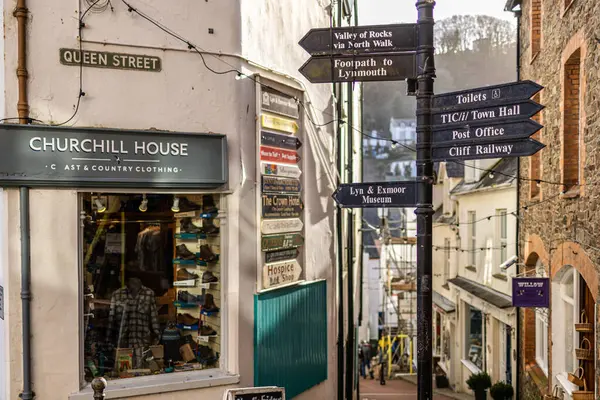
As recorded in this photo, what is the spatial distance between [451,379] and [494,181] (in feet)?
27.2

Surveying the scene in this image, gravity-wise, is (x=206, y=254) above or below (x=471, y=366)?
above

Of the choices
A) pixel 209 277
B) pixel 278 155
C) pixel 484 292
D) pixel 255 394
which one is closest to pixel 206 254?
pixel 209 277

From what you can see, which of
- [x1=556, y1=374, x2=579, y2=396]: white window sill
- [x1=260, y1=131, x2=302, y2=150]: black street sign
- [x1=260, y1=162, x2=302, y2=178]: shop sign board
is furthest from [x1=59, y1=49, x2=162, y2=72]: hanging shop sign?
[x1=556, y1=374, x2=579, y2=396]: white window sill

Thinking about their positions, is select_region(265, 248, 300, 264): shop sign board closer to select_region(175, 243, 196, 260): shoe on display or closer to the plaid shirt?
select_region(175, 243, 196, 260): shoe on display

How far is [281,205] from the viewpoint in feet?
27.3

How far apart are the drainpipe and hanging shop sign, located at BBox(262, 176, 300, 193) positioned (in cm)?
274

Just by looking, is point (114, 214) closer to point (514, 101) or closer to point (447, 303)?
point (514, 101)

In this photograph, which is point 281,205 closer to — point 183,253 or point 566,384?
point 183,253

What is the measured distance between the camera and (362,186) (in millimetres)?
6176

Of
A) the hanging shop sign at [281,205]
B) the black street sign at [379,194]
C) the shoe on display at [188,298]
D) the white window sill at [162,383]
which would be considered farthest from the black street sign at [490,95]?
the white window sill at [162,383]

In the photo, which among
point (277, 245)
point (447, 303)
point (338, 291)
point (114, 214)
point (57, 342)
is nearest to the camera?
point (57, 342)

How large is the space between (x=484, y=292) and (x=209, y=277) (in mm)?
12674

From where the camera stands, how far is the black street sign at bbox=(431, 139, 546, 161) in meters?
5.27

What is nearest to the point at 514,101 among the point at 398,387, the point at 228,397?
the point at 228,397
